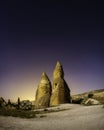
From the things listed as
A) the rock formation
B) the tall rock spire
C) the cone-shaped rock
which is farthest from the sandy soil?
the tall rock spire

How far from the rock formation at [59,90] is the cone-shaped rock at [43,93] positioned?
5.13 feet

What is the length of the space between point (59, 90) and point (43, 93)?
13.9 feet

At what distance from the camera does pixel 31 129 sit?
423 inches

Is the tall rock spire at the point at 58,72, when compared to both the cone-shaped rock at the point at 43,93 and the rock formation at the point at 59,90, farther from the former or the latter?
the cone-shaped rock at the point at 43,93

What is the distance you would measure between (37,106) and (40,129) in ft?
104

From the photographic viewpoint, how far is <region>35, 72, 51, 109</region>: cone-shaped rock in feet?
137

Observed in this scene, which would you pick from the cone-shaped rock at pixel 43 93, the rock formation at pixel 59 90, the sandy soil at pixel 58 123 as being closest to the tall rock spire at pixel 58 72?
the rock formation at pixel 59 90

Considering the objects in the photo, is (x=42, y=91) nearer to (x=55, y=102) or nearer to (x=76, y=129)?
(x=55, y=102)

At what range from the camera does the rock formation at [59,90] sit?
39.5 metres

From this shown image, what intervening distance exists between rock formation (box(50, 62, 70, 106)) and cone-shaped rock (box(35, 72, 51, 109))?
1564 millimetres

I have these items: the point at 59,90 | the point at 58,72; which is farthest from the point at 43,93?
the point at 58,72

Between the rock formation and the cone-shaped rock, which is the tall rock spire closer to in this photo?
the rock formation

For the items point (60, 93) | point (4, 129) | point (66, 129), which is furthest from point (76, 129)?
point (60, 93)

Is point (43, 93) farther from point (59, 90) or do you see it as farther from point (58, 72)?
point (58, 72)
